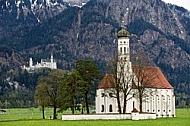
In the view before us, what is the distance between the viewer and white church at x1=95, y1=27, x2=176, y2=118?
117750 millimetres

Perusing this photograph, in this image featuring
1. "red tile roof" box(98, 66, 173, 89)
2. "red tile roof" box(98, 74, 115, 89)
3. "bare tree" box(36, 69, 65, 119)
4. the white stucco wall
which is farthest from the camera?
the white stucco wall

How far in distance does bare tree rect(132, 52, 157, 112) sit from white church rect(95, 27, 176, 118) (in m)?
0.42

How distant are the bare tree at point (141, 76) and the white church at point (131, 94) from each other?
0.42m

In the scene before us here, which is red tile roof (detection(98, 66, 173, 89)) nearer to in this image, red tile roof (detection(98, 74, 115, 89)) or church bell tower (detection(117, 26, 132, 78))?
red tile roof (detection(98, 74, 115, 89))

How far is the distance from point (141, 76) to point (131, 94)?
170 inches

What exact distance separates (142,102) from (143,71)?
7.22m

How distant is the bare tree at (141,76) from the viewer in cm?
11406

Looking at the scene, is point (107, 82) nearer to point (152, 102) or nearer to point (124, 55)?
point (124, 55)

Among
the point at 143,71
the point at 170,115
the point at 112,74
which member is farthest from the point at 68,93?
the point at 170,115

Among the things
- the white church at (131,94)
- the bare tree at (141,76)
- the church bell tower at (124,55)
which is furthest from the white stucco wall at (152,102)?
the church bell tower at (124,55)

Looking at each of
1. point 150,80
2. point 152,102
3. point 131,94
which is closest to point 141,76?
point 150,80

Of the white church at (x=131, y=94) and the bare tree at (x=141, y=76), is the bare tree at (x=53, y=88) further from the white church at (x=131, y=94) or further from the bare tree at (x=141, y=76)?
the bare tree at (x=141, y=76)

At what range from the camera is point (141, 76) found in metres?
119

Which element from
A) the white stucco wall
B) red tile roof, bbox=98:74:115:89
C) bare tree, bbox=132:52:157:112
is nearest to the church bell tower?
bare tree, bbox=132:52:157:112
